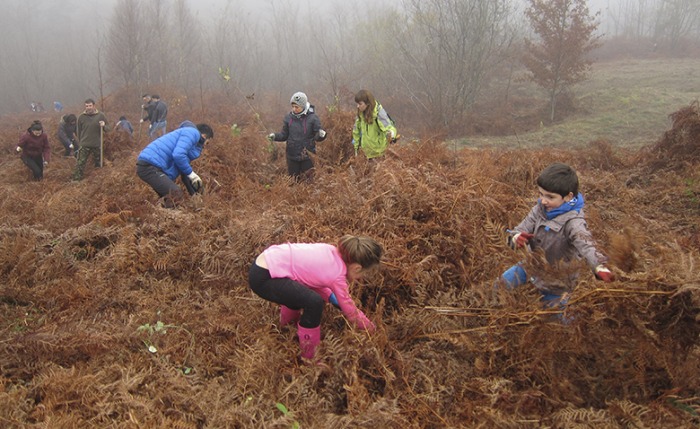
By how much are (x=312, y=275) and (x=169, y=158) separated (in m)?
3.34

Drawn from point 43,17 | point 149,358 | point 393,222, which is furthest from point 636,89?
point 43,17

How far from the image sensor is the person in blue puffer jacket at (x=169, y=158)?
16.5ft

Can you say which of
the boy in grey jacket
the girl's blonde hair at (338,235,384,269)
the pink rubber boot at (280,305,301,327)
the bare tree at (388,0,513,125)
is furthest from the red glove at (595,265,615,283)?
the bare tree at (388,0,513,125)

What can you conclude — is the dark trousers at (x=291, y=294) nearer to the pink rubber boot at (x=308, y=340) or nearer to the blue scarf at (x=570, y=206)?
the pink rubber boot at (x=308, y=340)

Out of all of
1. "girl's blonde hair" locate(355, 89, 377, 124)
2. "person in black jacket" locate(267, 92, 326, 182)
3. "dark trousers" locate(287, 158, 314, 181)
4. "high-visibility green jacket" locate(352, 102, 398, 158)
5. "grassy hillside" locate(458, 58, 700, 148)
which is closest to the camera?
"girl's blonde hair" locate(355, 89, 377, 124)

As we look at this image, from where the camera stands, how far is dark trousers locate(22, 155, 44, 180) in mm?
8258

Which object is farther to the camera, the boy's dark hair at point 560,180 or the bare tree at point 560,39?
the bare tree at point 560,39

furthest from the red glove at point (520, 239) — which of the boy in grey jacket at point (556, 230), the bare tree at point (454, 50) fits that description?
the bare tree at point (454, 50)

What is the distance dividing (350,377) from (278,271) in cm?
78

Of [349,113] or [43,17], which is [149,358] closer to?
[349,113]

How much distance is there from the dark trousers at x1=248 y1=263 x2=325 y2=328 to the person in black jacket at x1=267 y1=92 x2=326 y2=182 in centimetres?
365

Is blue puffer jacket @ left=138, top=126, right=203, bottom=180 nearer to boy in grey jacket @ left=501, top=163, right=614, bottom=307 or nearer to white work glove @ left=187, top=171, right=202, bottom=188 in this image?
white work glove @ left=187, top=171, right=202, bottom=188

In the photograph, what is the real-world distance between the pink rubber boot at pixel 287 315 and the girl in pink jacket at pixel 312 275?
0.34 m

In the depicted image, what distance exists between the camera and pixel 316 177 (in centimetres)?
614
